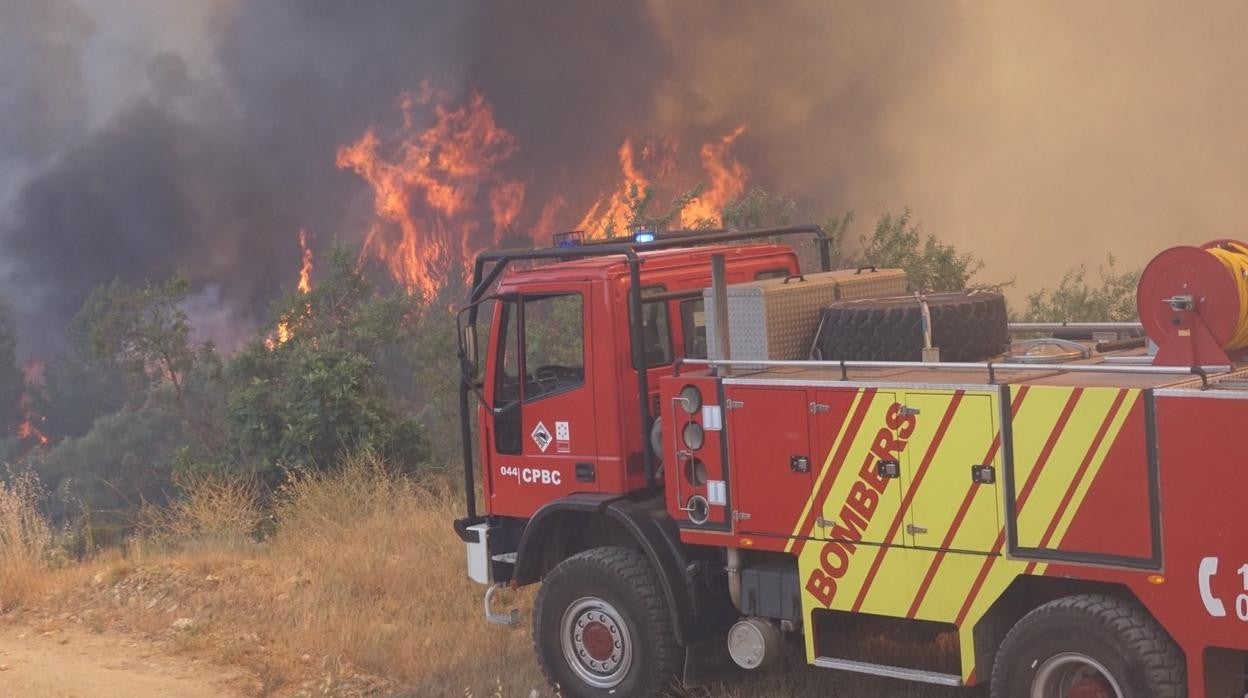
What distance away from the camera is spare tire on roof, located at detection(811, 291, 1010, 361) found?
273 inches

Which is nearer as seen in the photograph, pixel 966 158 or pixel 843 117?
pixel 966 158

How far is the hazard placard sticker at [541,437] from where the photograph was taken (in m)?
8.07

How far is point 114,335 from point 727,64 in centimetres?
1917

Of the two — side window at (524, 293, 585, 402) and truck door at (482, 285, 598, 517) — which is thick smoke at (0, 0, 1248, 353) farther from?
truck door at (482, 285, 598, 517)

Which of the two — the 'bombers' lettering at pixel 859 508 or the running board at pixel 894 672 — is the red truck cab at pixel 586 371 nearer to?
the 'bombers' lettering at pixel 859 508

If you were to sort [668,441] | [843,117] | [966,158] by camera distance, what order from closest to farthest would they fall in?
[668,441] → [966,158] → [843,117]

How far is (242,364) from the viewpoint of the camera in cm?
2014

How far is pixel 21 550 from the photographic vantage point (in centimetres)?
1218

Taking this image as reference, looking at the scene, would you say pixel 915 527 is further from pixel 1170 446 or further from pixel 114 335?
pixel 114 335

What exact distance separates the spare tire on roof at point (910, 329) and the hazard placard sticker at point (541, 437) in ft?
5.65

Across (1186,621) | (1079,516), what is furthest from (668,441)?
(1186,621)

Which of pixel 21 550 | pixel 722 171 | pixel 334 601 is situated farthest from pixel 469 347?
pixel 722 171

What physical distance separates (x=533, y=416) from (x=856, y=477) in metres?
2.35

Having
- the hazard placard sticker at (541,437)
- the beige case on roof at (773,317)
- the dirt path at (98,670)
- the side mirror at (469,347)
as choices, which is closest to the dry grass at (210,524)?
the dirt path at (98,670)
